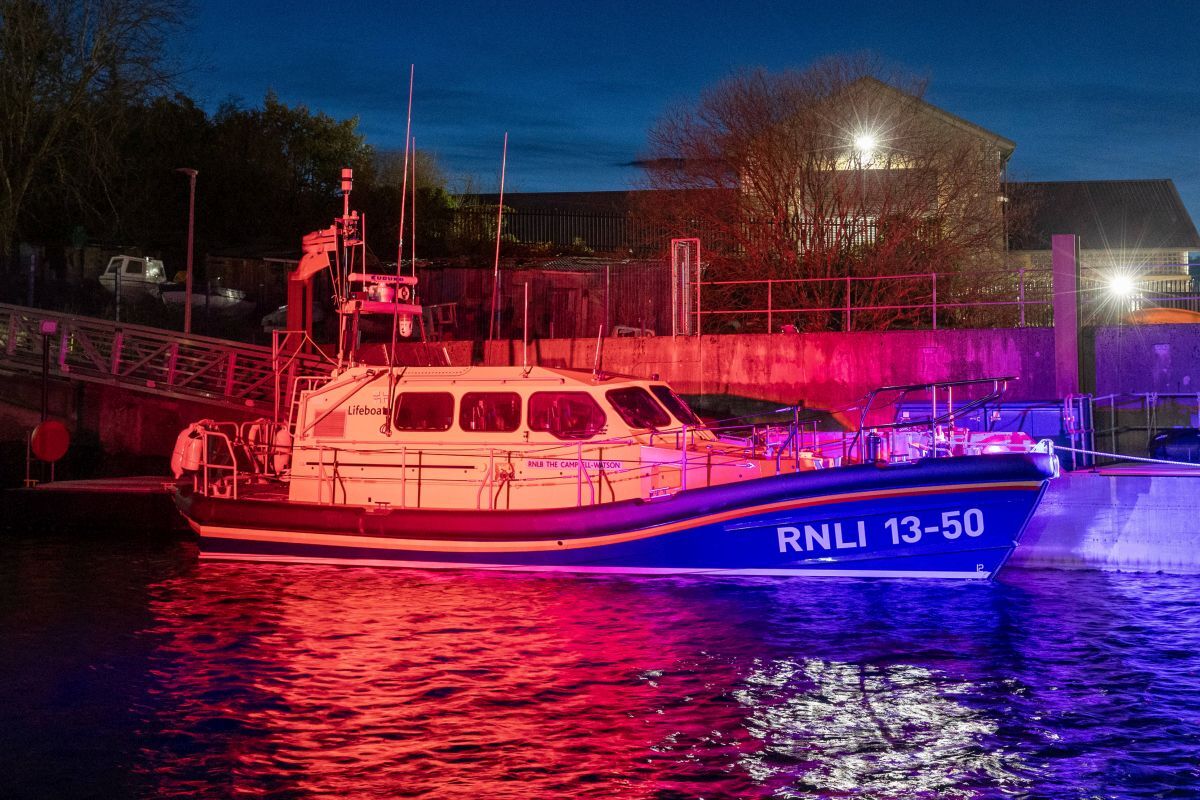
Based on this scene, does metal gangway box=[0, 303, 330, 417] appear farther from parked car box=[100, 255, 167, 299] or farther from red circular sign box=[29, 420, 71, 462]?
parked car box=[100, 255, 167, 299]

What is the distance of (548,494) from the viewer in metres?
13.3

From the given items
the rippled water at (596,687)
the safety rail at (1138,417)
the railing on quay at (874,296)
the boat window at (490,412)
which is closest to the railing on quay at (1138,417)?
the safety rail at (1138,417)

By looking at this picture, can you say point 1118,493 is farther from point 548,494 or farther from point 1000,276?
point 1000,276

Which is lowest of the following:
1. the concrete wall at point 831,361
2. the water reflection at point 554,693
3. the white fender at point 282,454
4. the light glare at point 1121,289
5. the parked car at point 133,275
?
the water reflection at point 554,693

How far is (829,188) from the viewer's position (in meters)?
24.9

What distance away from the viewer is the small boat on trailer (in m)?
12.2

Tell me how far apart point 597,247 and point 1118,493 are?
2699 centimetres

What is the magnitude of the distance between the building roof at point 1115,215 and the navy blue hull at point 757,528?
28.3 meters

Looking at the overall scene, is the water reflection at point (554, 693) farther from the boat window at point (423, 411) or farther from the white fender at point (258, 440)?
the white fender at point (258, 440)

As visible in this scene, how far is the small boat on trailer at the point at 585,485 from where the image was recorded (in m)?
12.2

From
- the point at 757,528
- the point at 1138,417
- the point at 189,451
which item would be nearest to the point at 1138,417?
the point at 1138,417

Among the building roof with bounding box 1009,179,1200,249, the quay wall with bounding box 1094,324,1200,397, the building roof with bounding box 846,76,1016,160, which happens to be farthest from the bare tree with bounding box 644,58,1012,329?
the building roof with bounding box 1009,179,1200,249

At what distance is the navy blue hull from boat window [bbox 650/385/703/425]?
4.52ft

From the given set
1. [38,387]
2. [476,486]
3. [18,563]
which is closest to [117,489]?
[18,563]
